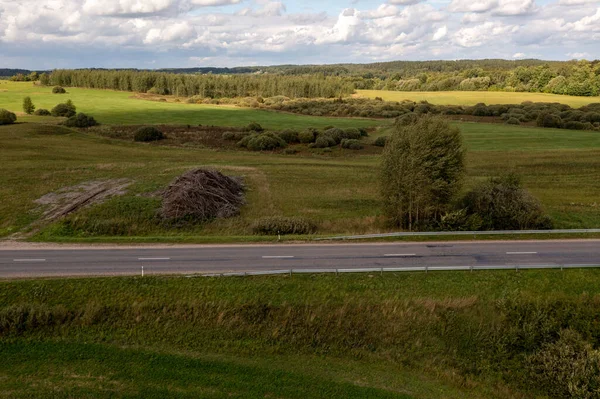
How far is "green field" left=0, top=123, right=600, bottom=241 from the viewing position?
29219 millimetres

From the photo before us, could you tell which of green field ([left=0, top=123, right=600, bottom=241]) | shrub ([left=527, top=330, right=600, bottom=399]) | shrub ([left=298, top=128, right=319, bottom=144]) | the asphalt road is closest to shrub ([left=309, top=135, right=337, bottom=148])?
shrub ([left=298, top=128, right=319, bottom=144])

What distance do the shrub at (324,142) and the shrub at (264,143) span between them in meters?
4.56

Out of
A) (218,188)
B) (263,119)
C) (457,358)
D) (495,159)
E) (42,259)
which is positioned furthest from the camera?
(263,119)

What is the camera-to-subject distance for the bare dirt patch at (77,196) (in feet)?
102

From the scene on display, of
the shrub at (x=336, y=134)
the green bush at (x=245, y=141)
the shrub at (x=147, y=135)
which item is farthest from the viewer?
the shrub at (x=336, y=134)

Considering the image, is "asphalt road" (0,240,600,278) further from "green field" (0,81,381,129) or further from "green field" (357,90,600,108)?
"green field" (357,90,600,108)

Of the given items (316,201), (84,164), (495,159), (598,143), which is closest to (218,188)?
(316,201)

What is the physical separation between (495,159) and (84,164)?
44.3 metres

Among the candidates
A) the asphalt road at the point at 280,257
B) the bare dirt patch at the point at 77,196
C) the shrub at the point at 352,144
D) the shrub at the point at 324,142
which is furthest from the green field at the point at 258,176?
the shrub at the point at 324,142

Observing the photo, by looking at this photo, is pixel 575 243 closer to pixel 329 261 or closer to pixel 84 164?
pixel 329 261

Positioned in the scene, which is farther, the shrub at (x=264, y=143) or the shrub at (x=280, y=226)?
the shrub at (x=264, y=143)

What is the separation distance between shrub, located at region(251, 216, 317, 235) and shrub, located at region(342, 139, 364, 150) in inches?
1324

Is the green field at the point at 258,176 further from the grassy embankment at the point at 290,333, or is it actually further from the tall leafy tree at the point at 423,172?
the grassy embankment at the point at 290,333

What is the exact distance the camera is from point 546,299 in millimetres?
19188
